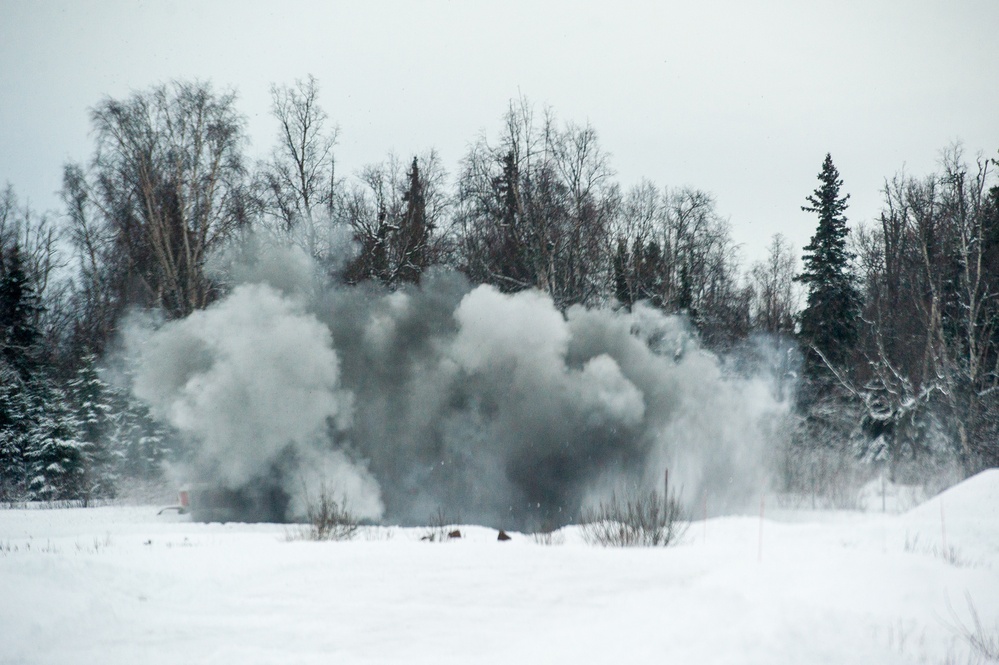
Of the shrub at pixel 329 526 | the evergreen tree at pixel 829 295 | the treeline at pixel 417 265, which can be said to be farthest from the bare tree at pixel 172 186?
the evergreen tree at pixel 829 295

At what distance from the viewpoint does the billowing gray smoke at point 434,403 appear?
2114 centimetres

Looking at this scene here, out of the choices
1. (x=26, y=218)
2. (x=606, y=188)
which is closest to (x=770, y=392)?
(x=606, y=188)

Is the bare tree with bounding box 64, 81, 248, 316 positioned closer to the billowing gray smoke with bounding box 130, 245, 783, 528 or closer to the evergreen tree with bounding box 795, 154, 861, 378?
the billowing gray smoke with bounding box 130, 245, 783, 528

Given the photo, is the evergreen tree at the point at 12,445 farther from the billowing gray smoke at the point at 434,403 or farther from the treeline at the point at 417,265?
the billowing gray smoke at the point at 434,403

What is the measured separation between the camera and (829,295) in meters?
32.4

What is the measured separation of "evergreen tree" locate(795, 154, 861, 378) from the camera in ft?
106

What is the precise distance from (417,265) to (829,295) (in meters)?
16.5

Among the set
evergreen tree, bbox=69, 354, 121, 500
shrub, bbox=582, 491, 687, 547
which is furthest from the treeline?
shrub, bbox=582, 491, 687, 547

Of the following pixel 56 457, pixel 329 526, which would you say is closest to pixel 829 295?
pixel 329 526

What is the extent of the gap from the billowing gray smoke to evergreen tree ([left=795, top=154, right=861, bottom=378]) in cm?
973

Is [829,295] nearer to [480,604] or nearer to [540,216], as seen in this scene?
[540,216]

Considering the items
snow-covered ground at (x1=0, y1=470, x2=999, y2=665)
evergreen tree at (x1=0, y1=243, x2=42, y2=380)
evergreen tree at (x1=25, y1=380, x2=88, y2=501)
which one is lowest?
snow-covered ground at (x1=0, y1=470, x2=999, y2=665)

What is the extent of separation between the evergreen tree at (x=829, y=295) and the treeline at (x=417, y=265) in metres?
0.14

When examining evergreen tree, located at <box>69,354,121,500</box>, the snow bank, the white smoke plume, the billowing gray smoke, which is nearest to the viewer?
the snow bank
